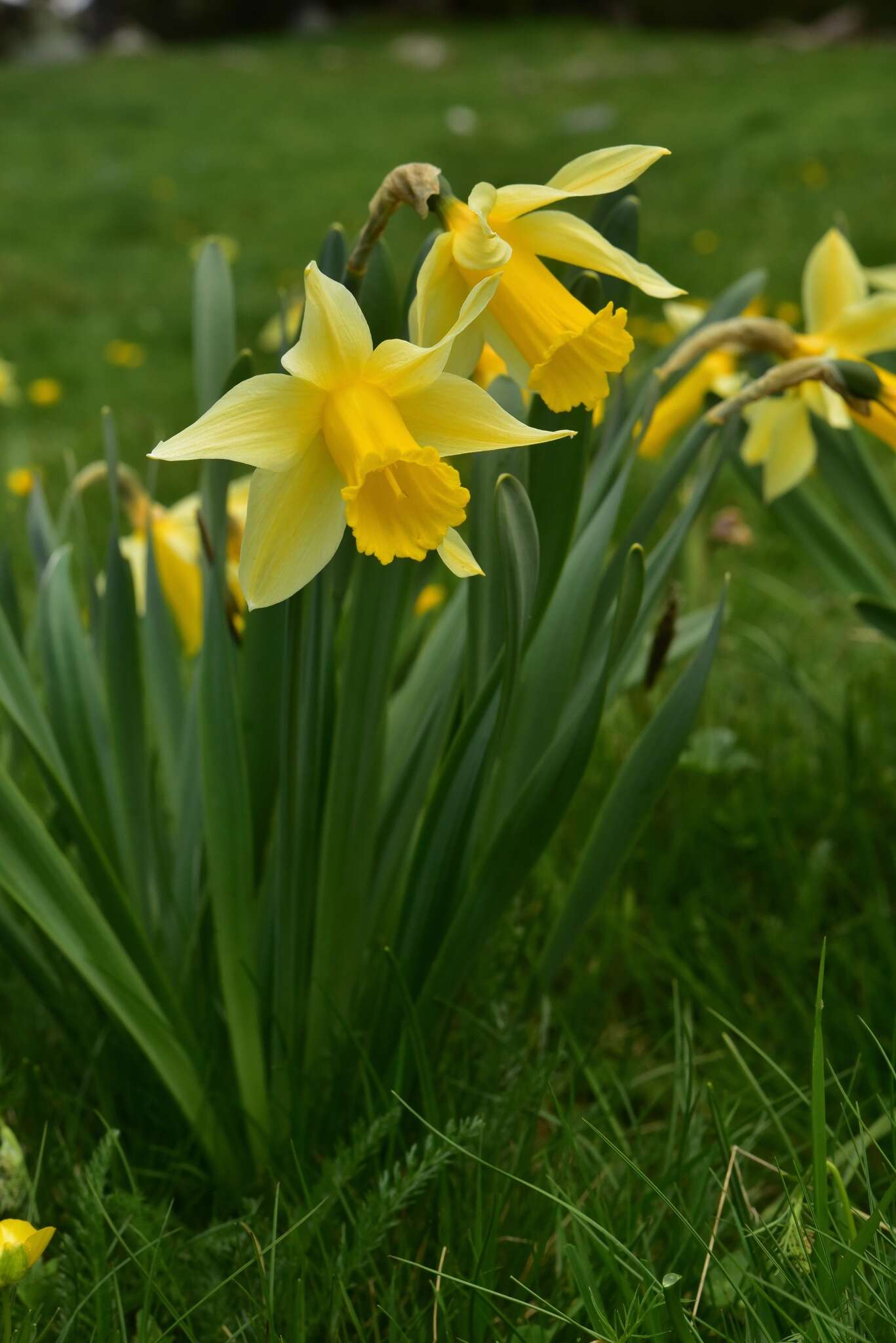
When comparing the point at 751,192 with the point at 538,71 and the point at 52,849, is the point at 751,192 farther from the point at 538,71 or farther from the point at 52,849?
the point at 538,71

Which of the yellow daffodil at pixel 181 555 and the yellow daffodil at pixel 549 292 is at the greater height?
the yellow daffodil at pixel 549 292

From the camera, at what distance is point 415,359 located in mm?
699

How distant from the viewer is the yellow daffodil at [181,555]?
126 cm

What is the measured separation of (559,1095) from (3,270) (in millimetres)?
5682

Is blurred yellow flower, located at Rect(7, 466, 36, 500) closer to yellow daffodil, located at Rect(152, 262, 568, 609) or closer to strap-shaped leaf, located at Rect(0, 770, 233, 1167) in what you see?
strap-shaped leaf, located at Rect(0, 770, 233, 1167)

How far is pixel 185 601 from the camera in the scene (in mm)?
1357

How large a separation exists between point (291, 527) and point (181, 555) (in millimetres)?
601

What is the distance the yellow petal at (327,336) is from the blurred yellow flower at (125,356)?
3.93 meters

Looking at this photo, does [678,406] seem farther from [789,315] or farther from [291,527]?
[789,315]

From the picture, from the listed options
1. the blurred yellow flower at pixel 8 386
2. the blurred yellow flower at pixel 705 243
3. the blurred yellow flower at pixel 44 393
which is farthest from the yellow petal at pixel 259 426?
the blurred yellow flower at pixel 705 243

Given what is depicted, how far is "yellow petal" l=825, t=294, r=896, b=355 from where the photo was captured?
119 centimetres

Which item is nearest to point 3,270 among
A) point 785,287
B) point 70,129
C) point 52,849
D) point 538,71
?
point 785,287

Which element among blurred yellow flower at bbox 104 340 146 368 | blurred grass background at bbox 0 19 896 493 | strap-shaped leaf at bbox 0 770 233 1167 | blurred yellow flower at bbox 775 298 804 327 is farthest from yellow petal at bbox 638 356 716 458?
blurred yellow flower at bbox 104 340 146 368

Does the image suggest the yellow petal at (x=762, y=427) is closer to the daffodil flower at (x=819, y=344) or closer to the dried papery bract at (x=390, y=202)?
the daffodil flower at (x=819, y=344)
